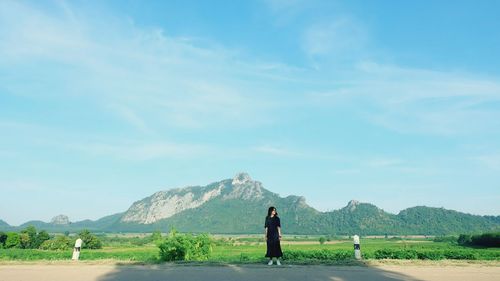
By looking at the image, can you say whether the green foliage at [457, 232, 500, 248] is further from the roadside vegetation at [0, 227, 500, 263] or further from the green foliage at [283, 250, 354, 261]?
the green foliage at [283, 250, 354, 261]

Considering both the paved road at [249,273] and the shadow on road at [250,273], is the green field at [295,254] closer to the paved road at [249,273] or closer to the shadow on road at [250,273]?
the shadow on road at [250,273]

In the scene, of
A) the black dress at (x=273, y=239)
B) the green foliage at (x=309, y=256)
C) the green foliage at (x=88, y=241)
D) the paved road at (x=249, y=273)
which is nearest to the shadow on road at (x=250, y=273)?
the paved road at (x=249, y=273)

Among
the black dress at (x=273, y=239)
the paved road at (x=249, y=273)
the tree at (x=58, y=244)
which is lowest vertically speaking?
the tree at (x=58, y=244)

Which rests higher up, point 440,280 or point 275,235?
point 275,235

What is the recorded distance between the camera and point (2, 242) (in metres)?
67.6

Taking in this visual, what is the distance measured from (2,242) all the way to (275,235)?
2655 inches

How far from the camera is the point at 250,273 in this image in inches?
465

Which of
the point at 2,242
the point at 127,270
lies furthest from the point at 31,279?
the point at 2,242

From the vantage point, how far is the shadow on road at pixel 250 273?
10.9 m

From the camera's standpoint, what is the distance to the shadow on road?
35.7 ft

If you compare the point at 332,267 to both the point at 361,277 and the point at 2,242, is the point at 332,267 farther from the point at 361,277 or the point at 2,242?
the point at 2,242

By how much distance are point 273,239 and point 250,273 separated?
2.71 meters

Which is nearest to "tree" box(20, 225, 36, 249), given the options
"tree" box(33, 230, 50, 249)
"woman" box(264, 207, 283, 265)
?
"tree" box(33, 230, 50, 249)

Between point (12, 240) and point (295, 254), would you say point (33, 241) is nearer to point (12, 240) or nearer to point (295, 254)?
point (12, 240)
